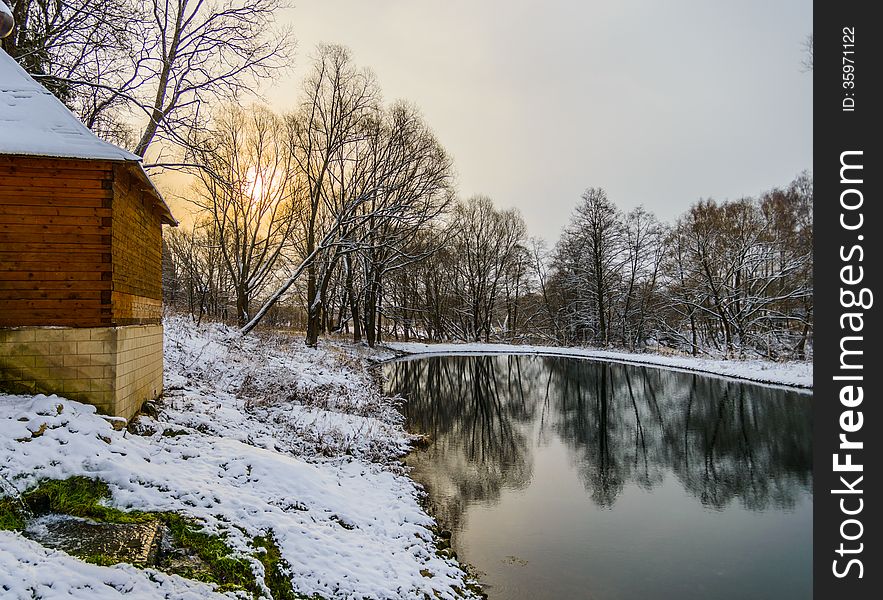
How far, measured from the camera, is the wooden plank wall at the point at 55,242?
6.34m

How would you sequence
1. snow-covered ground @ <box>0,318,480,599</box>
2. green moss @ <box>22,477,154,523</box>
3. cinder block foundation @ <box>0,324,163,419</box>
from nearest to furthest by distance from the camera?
snow-covered ground @ <box>0,318,480,599</box> → green moss @ <box>22,477,154,523</box> → cinder block foundation @ <box>0,324,163,419</box>

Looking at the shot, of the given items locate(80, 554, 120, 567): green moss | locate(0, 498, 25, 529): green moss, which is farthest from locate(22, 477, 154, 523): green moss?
locate(80, 554, 120, 567): green moss

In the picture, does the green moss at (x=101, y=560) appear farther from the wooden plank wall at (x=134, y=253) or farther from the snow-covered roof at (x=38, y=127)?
the snow-covered roof at (x=38, y=127)

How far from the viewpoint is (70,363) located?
254 inches

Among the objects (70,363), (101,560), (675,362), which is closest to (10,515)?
(101,560)

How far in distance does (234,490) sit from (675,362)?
29.7 m

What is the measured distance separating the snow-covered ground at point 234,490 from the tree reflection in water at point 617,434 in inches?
65.0

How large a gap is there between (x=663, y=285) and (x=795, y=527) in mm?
35132

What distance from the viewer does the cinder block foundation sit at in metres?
6.26

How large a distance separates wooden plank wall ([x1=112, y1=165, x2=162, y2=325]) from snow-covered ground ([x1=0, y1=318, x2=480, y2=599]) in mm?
1680

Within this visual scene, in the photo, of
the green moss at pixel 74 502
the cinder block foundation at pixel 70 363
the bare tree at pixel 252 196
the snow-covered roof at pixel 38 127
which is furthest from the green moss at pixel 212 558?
the bare tree at pixel 252 196

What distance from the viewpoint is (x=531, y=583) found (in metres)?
6.12

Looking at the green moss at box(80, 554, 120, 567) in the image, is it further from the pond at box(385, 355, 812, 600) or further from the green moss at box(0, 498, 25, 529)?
the pond at box(385, 355, 812, 600)
